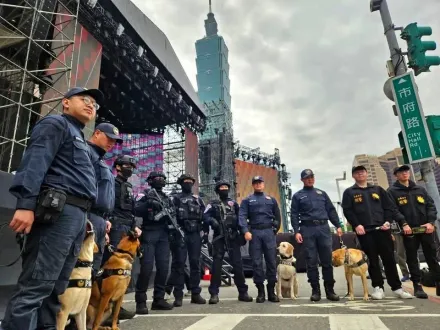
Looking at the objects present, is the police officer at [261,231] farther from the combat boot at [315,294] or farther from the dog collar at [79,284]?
the dog collar at [79,284]

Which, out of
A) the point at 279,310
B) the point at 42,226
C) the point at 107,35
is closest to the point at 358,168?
the point at 279,310

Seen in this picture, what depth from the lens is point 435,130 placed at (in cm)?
452

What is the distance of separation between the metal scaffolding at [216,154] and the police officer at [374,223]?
25166 millimetres

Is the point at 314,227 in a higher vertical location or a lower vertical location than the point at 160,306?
higher

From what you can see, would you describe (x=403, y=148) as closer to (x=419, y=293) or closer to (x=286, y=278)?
(x=419, y=293)

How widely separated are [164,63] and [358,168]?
16506mm

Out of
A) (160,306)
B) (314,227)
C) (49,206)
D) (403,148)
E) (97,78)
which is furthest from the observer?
(97,78)

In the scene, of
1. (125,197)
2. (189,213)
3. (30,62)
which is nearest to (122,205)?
(125,197)

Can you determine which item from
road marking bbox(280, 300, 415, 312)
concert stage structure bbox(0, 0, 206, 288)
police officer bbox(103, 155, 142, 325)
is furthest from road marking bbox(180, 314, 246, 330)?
concert stage structure bbox(0, 0, 206, 288)

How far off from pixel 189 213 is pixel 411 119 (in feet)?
12.4

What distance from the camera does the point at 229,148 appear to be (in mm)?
33062

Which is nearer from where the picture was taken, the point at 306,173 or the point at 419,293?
the point at 419,293

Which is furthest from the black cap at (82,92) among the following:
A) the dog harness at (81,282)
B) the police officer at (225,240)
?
the police officer at (225,240)

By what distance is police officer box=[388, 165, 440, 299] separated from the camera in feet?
15.5
